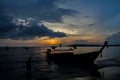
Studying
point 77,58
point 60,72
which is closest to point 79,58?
point 77,58

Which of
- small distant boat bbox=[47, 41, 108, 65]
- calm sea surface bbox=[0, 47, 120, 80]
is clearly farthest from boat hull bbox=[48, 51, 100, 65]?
calm sea surface bbox=[0, 47, 120, 80]

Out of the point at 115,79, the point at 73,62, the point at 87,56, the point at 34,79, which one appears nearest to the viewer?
the point at 115,79

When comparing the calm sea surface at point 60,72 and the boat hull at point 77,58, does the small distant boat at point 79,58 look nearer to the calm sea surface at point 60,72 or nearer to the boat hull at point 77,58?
the boat hull at point 77,58

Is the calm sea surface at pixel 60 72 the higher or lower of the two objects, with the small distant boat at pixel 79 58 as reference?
lower

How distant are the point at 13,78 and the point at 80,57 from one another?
18.5 metres

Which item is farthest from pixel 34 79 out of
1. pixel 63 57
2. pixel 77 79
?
pixel 63 57

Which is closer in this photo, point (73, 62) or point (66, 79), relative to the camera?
point (66, 79)

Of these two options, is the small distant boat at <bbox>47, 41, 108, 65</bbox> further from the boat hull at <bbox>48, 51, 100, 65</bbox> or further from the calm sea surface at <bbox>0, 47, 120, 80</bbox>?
the calm sea surface at <bbox>0, 47, 120, 80</bbox>

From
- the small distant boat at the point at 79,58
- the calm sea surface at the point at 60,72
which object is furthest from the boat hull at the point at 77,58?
the calm sea surface at the point at 60,72

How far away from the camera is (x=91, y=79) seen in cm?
2338

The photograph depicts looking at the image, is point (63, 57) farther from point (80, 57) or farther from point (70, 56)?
point (80, 57)

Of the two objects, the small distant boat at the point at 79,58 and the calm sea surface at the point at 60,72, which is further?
the small distant boat at the point at 79,58

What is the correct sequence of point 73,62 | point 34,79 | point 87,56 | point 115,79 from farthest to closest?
point 73,62
point 87,56
point 34,79
point 115,79

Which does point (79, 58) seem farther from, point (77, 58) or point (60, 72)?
point (60, 72)
